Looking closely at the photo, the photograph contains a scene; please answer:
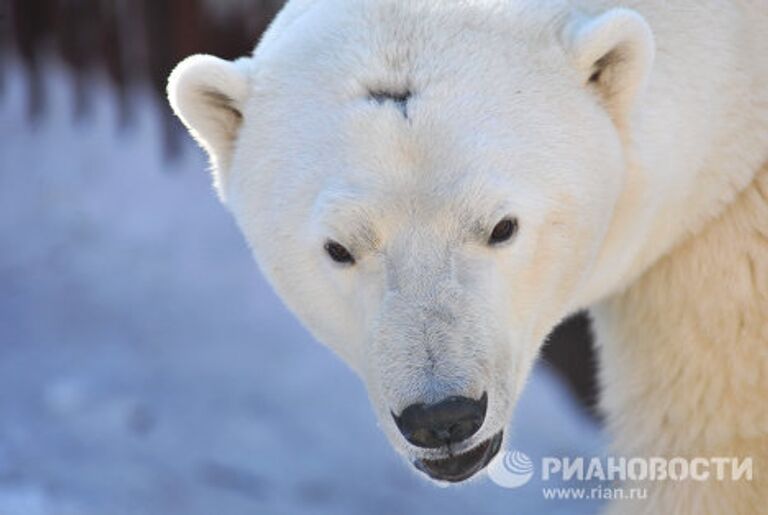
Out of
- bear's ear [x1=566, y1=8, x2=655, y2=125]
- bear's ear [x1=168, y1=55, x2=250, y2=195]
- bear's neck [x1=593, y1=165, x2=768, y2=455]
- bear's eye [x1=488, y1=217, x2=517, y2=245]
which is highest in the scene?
bear's ear [x1=566, y1=8, x2=655, y2=125]

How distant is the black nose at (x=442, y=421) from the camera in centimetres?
289

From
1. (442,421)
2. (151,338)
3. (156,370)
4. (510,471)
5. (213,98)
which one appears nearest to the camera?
(442,421)

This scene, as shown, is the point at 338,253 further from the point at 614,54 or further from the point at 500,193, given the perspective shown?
the point at 614,54

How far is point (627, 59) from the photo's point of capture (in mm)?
3236

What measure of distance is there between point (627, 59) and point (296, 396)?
4319 mm

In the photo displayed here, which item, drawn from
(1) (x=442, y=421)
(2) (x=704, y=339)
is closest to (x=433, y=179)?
(1) (x=442, y=421)

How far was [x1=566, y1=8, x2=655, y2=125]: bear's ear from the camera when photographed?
10.5 ft

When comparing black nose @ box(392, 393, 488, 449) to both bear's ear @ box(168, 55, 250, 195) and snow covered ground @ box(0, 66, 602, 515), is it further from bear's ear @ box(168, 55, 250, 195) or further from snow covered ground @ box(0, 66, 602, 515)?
snow covered ground @ box(0, 66, 602, 515)

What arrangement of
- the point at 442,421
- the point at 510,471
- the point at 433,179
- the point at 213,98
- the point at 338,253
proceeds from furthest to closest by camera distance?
the point at 510,471, the point at 213,98, the point at 338,253, the point at 433,179, the point at 442,421

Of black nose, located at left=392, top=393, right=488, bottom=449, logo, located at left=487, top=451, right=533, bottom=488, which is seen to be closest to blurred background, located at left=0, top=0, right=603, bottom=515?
logo, located at left=487, top=451, right=533, bottom=488

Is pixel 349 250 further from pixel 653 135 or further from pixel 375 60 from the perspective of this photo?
pixel 653 135

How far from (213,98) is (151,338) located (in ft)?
14.6

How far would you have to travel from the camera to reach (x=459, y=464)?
3072mm

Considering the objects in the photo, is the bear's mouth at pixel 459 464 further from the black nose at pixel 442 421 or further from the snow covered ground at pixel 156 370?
the snow covered ground at pixel 156 370
